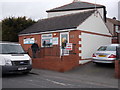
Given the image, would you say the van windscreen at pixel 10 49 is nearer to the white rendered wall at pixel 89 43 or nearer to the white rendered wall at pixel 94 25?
the white rendered wall at pixel 94 25

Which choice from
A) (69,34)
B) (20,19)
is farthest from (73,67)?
(20,19)

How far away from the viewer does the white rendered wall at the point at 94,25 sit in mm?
15191

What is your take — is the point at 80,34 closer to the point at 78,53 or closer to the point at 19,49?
the point at 78,53

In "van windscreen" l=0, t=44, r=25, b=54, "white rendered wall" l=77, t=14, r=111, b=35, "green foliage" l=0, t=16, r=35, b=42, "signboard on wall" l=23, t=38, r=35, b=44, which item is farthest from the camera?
"green foliage" l=0, t=16, r=35, b=42

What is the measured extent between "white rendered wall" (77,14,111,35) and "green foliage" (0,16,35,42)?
9935 mm

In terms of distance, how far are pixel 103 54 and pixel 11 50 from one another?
6209mm

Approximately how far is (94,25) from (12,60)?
9.09 meters

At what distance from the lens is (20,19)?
80.2ft

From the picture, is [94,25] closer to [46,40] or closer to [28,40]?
[46,40]

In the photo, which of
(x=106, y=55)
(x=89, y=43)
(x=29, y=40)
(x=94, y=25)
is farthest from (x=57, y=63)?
(x=29, y=40)

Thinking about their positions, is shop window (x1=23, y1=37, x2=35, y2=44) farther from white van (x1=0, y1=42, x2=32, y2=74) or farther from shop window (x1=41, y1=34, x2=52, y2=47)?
white van (x1=0, y1=42, x2=32, y2=74)

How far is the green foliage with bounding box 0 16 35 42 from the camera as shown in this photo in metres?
23.2

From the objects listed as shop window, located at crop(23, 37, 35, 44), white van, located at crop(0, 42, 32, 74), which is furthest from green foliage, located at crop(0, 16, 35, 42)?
white van, located at crop(0, 42, 32, 74)

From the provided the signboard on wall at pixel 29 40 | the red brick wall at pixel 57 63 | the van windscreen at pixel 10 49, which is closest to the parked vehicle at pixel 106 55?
the red brick wall at pixel 57 63
